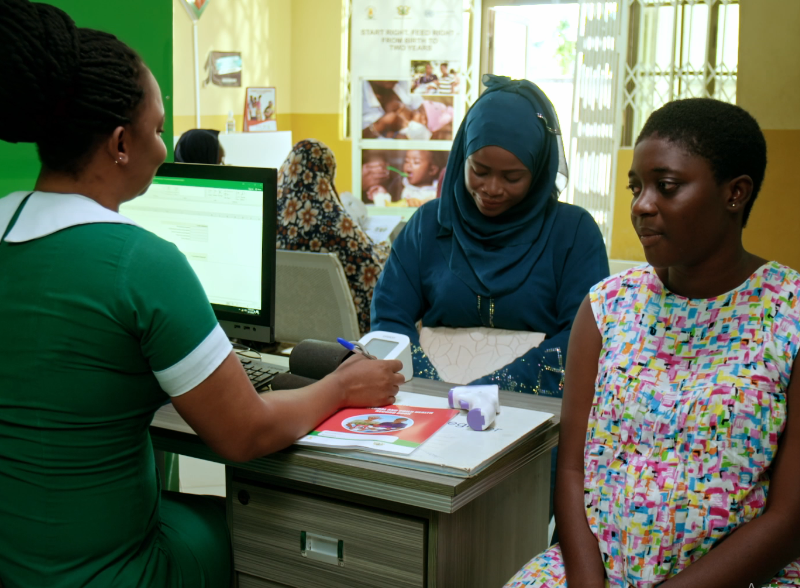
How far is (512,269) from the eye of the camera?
183 centimetres

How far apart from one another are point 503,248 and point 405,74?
4.09m

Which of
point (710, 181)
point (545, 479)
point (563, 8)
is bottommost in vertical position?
point (545, 479)

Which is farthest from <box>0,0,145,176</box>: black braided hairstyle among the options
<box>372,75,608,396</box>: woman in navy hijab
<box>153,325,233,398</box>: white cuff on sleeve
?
<box>372,75,608,396</box>: woman in navy hijab

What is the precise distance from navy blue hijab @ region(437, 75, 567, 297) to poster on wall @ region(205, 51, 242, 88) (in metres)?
4.08

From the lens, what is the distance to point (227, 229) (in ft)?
5.48

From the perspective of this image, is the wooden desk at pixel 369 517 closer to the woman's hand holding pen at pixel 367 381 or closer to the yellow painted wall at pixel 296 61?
the woman's hand holding pen at pixel 367 381

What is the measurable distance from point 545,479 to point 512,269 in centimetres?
54

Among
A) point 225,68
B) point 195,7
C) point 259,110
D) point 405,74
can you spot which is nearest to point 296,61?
point 259,110

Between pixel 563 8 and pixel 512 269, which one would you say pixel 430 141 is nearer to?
pixel 563 8

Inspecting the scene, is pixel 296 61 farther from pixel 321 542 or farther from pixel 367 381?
pixel 321 542

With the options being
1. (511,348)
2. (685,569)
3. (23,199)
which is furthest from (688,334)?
(23,199)

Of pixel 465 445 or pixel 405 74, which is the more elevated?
pixel 405 74

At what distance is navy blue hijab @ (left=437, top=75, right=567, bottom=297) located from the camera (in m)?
1.82

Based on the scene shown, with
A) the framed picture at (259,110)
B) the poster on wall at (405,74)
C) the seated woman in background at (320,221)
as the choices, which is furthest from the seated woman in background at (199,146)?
the framed picture at (259,110)
